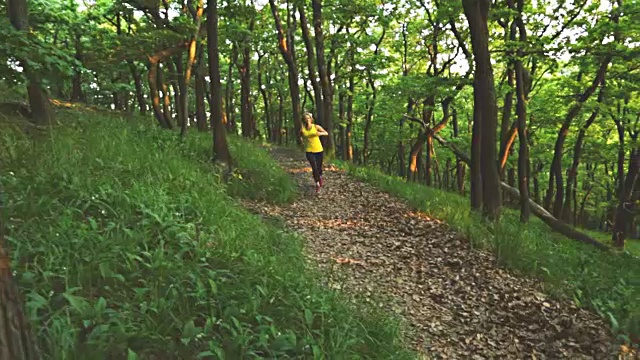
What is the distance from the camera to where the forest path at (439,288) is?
188 inches

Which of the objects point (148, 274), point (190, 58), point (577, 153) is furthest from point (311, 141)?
point (577, 153)

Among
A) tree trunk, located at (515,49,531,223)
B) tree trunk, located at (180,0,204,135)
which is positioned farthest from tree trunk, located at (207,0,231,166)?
tree trunk, located at (515,49,531,223)

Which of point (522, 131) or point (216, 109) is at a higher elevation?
point (216, 109)

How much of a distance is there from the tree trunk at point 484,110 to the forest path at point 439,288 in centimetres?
137

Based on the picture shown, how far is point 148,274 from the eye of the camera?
3447 mm

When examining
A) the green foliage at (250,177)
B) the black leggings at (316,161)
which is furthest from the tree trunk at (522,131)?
the green foliage at (250,177)

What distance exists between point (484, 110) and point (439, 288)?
413 centimetres

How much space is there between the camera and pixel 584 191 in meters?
34.5

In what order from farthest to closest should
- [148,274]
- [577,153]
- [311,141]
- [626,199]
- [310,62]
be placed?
1. [577,153]
2. [310,62]
3. [626,199]
4. [311,141]
5. [148,274]

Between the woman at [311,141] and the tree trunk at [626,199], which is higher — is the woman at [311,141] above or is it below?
above

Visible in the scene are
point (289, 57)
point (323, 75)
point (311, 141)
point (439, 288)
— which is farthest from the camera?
point (289, 57)

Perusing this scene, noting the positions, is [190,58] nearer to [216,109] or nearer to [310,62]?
[216,109]

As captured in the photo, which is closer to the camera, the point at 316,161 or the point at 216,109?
the point at 216,109

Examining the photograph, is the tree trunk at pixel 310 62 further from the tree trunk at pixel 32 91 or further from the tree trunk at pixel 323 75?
the tree trunk at pixel 32 91
